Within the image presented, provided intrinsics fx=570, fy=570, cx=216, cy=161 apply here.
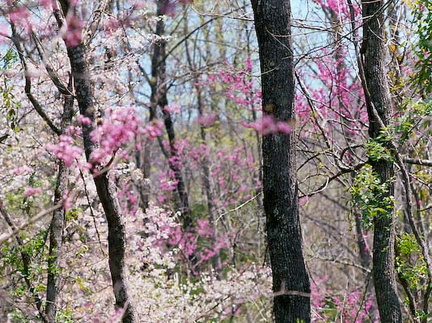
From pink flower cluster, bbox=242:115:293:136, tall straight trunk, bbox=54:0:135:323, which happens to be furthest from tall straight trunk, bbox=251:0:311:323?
tall straight trunk, bbox=54:0:135:323

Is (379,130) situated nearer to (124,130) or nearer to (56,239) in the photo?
(124,130)

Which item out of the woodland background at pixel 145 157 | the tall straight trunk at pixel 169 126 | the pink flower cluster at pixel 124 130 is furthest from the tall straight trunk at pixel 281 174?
the tall straight trunk at pixel 169 126

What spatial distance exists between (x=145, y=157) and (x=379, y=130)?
28.4 ft

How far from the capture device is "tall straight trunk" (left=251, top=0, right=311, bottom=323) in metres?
3.99

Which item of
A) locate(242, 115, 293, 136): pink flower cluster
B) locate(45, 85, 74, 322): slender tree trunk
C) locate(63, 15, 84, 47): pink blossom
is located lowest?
locate(45, 85, 74, 322): slender tree trunk

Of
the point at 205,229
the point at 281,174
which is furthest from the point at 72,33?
the point at 205,229

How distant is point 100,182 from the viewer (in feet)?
12.3

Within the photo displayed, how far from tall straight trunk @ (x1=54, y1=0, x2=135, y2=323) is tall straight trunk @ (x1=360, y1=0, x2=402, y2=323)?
2.19 metres

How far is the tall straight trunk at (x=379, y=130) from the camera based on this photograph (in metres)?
4.81

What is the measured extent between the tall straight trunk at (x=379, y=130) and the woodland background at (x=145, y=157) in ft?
0.46

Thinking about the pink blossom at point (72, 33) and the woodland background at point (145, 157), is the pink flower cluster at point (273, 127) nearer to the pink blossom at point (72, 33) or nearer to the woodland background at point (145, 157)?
the woodland background at point (145, 157)

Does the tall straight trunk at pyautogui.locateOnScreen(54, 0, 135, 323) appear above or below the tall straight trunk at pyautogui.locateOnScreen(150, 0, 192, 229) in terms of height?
below

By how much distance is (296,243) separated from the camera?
158 inches

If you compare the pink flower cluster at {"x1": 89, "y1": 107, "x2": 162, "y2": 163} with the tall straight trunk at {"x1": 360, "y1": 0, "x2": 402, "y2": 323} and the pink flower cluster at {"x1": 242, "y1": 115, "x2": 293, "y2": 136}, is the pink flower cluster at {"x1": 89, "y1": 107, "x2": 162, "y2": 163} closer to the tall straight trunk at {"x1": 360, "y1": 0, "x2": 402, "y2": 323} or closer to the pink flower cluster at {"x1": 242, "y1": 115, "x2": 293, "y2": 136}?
the pink flower cluster at {"x1": 242, "y1": 115, "x2": 293, "y2": 136}
